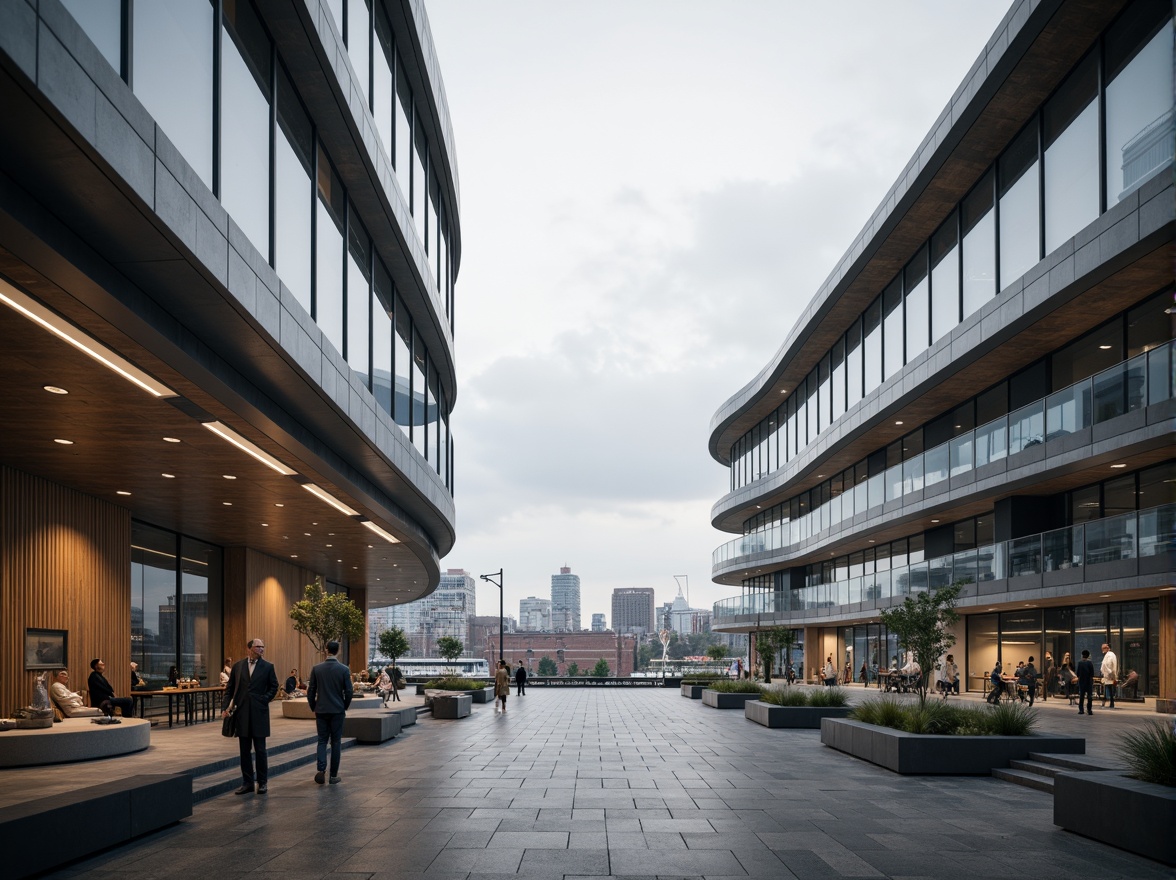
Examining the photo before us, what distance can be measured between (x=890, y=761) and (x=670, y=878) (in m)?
8.24

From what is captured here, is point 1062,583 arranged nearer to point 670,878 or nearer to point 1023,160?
point 1023,160

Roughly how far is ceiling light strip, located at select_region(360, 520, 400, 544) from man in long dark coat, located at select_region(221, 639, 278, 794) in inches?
490

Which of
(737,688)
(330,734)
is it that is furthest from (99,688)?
(737,688)

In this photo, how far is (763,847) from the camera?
984 cm

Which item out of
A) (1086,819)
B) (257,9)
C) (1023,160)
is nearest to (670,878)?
(1086,819)

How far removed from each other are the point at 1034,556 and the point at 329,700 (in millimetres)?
18882

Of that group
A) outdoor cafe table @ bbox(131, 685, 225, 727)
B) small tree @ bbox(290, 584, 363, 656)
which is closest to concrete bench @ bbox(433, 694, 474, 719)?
small tree @ bbox(290, 584, 363, 656)

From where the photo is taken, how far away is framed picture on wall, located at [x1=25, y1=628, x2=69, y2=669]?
1852 centimetres

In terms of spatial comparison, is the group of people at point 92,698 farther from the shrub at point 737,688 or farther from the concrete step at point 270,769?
the shrub at point 737,688

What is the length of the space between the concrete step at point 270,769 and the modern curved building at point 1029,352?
14010mm

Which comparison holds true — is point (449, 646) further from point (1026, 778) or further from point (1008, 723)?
point (1026, 778)

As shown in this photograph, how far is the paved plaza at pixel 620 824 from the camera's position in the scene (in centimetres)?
888

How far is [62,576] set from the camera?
64.6ft

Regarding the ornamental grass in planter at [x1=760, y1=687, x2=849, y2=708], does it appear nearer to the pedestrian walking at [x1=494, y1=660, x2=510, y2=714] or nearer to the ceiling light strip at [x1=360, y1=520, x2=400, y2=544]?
the pedestrian walking at [x1=494, y1=660, x2=510, y2=714]
